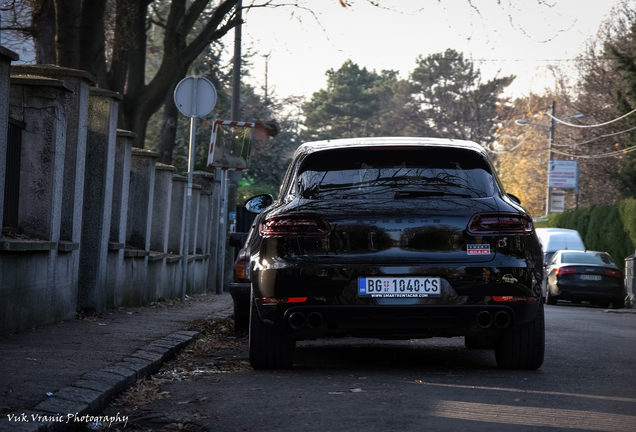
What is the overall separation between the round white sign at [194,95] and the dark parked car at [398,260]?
844cm

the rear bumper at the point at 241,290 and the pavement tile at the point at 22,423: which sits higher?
the rear bumper at the point at 241,290

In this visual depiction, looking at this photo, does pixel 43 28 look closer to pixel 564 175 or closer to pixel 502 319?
pixel 502 319

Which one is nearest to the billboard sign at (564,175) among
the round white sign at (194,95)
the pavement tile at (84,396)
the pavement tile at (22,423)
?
the round white sign at (194,95)

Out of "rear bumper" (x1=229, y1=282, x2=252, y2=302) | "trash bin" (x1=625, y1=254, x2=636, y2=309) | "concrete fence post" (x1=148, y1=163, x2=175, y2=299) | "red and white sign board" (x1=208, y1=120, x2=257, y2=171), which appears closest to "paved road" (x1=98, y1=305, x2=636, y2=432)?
"rear bumper" (x1=229, y1=282, x2=252, y2=302)

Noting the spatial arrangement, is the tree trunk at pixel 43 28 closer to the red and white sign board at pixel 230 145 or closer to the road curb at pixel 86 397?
the red and white sign board at pixel 230 145

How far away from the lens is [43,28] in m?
18.0

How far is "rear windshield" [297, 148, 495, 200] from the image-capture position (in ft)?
23.7

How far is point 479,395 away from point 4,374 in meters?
2.91

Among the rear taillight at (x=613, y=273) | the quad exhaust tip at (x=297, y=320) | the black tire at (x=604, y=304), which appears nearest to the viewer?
the quad exhaust tip at (x=297, y=320)

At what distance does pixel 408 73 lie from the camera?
268 ft

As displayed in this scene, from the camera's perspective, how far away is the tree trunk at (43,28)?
17.9 meters

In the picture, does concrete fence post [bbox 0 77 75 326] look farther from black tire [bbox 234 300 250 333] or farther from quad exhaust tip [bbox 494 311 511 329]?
quad exhaust tip [bbox 494 311 511 329]

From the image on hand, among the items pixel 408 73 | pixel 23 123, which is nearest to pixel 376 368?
pixel 23 123

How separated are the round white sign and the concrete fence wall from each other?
8.24 feet
